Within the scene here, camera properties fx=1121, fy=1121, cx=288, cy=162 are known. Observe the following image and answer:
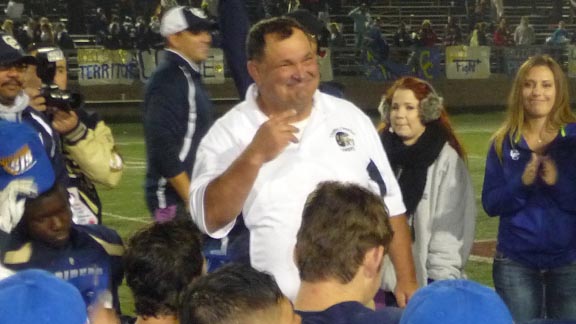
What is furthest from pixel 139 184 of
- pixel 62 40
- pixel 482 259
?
pixel 62 40

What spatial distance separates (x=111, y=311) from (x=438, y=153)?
1.99 meters

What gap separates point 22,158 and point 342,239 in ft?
4.38

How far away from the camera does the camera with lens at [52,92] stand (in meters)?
4.68

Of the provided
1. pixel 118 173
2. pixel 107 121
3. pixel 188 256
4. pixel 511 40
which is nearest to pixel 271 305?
pixel 188 256

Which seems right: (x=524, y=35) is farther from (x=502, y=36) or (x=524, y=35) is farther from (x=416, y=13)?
Answer: (x=416, y=13)

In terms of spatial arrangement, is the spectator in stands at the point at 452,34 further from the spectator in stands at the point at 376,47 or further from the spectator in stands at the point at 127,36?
the spectator in stands at the point at 127,36

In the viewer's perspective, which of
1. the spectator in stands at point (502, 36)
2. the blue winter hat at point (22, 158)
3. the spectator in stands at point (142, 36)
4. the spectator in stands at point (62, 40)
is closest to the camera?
the blue winter hat at point (22, 158)

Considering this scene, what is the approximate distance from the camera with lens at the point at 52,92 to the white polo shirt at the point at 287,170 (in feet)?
3.32

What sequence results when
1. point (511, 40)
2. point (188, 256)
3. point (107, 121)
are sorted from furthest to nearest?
1. point (511, 40)
2. point (107, 121)
3. point (188, 256)

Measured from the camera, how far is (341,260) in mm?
2771

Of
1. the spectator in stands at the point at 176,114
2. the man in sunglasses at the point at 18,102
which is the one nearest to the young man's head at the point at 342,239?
the man in sunglasses at the point at 18,102

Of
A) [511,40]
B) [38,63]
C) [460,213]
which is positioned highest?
[38,63]

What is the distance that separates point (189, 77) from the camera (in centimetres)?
529

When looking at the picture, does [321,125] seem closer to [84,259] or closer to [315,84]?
[315,84]
